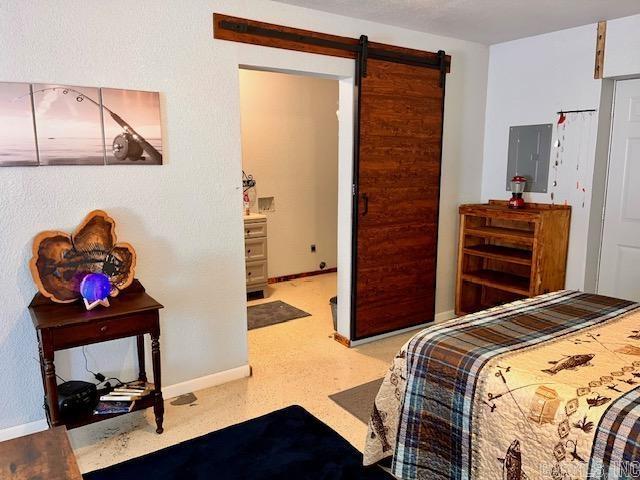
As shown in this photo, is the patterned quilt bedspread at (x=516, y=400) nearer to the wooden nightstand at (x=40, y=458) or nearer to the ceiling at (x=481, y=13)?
the wooden nightstand at (x=40, y=458)

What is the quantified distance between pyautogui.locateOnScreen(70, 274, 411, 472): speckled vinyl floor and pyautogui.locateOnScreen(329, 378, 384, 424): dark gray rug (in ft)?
0.14

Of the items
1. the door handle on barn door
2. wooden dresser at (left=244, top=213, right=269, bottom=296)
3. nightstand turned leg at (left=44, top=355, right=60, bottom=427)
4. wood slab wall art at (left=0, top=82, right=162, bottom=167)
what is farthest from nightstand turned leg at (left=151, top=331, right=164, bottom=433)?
wooden dresser at (left=244, top=213, right=269, bottom=296)

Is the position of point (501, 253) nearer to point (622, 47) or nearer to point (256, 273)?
point (622, 47)

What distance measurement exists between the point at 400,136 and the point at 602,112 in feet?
4.80

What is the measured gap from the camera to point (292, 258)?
5727 mm

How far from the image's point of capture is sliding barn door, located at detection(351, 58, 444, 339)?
3480mm

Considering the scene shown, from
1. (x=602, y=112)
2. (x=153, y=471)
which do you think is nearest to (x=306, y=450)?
(x=153, y=471)

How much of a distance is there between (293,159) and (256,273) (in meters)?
1.46

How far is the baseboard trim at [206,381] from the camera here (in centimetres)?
290

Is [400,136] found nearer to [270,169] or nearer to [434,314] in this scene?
[434,314]

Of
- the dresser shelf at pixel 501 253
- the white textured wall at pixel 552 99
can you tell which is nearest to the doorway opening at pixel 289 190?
the dresser shelf at pixel 501 253

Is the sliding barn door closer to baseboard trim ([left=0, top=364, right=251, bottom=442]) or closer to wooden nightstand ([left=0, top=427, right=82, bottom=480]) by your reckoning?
baseboard trim ([left=0, top=364, right=251, bottom=442])

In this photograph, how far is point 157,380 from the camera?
2.44 metres

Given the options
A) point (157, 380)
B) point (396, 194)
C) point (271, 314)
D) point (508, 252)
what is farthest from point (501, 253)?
point (157, 380)
